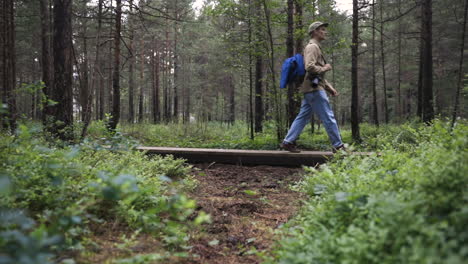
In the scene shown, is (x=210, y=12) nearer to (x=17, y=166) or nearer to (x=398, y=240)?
(x=17, y=166)

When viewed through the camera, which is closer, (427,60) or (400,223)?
(400,223)

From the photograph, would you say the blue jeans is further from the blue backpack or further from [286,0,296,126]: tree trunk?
[286,0,296,126]: tree trunk

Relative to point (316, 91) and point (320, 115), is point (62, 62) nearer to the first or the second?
point (316, 91)

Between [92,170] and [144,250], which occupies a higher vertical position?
[92,170]

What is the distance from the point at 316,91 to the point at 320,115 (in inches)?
19.8

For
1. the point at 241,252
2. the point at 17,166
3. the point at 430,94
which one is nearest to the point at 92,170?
the point at 17,166

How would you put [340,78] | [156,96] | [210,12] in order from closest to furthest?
[210,12], [156,96], [340,78]

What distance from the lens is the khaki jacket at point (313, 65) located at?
18.9 ft

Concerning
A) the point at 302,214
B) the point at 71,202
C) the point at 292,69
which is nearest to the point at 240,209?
the point at 302,214

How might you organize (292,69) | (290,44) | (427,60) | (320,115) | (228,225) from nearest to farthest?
(228,225)
(320,115)
(292,69)
(290,44)
(427,60)

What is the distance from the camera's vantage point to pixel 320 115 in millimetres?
5836

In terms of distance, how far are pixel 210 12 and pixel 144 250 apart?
8.47 metres

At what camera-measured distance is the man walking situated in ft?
18.8

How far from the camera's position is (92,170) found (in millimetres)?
3166
